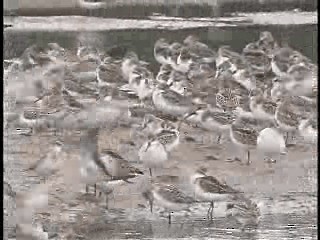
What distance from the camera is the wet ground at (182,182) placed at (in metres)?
1.12

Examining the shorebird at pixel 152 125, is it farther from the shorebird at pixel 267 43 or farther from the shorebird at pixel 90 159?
the shorebird at pixel 267 43

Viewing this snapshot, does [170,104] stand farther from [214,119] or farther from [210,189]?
[210,189]

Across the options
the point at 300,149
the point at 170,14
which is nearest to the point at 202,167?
the point at 300,149

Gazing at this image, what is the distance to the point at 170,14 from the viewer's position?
3.67ft

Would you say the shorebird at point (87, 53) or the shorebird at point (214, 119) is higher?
the shorebird at point (87, 53)

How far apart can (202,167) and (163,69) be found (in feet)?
0.78

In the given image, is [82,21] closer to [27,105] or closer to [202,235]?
[27,105]

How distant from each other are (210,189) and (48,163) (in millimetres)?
370

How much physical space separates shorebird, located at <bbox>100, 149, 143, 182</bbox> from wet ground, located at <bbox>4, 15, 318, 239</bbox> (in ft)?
0.04

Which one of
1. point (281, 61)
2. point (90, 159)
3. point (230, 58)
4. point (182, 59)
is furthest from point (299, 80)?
point (90, 159)

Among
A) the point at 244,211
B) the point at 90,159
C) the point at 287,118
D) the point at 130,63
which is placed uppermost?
the point at 130,63

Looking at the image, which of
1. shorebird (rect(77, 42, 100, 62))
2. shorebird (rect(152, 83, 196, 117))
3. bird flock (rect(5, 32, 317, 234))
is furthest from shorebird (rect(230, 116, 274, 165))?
shorebird (rect(77, 42, 100, 62))

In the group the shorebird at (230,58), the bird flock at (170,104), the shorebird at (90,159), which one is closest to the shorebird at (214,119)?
the bird flock at (170,104)

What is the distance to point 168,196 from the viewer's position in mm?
1124
